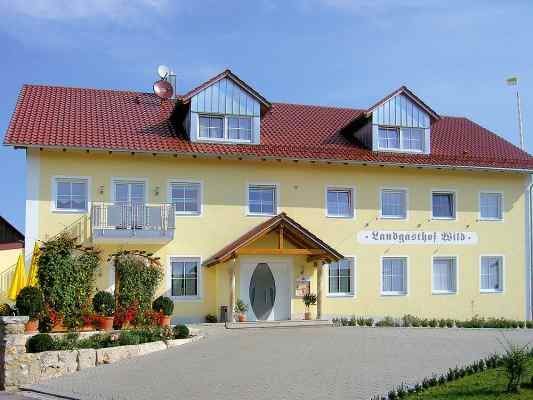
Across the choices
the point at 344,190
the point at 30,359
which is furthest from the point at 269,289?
the point at 30,359

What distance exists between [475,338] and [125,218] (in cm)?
1087

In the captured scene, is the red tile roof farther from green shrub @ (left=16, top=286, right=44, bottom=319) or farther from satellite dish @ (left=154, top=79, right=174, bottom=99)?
green shrub @ (left=16, top=286, right=44, bottom=319)

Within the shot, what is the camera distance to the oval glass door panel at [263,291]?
80.0 ft

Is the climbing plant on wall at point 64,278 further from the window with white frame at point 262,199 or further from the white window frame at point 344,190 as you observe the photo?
the white window frame at point 344,190

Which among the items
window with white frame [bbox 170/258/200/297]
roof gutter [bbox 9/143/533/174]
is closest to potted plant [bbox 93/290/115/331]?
window with white frame [bbox 170/258/200/297]

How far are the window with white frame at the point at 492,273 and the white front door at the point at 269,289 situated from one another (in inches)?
305

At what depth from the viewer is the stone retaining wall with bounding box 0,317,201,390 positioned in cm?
1463

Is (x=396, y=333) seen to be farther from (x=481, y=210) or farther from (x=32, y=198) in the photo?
(x=32, y=198)

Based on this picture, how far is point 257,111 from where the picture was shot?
80.4ft

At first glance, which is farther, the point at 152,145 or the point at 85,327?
the point at 152,145

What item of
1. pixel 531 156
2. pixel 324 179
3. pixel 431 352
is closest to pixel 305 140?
pixel 324 179

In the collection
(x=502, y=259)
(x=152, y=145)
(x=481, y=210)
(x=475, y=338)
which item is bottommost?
(x=475, y=338)

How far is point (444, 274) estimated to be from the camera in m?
26.4

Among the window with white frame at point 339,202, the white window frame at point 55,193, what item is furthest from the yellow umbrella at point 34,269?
the window with white frame at point 339,202
